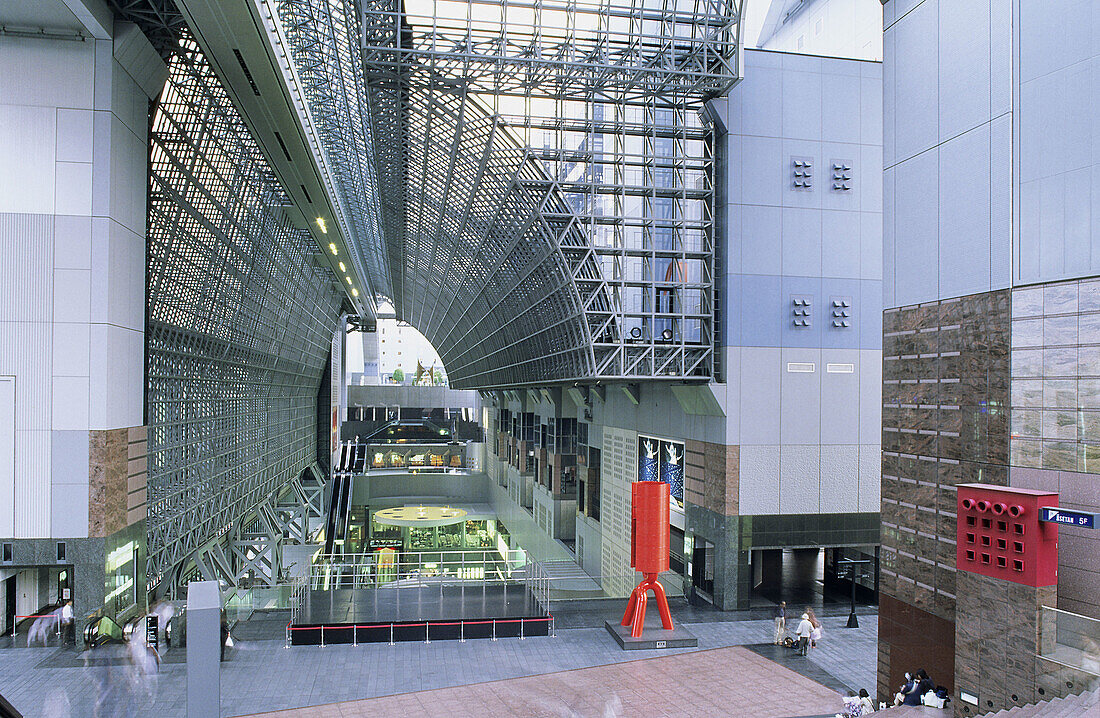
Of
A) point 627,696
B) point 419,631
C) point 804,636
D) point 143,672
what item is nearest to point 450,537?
point 419,631

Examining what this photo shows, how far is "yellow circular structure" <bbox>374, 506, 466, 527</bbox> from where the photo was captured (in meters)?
49.7

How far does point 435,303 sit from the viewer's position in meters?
69.6

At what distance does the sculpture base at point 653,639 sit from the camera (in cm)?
1973

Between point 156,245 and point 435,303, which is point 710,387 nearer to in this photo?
point 156,245

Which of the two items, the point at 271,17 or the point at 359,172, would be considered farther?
the point at 359,172

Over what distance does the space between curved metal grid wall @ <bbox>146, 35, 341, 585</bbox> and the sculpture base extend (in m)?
13.9

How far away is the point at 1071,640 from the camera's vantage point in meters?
11.0

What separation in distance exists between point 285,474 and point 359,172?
25.7 m

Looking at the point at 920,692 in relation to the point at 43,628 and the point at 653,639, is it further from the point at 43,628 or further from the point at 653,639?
the point at 43,628

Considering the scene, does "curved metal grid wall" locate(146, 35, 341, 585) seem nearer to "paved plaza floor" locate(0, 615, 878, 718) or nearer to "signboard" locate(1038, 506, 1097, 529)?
"paved plaza floor" locate(0, 615, 878, 718)

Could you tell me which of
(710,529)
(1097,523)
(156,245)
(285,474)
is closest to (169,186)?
(156,245)

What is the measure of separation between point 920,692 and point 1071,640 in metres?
3.55

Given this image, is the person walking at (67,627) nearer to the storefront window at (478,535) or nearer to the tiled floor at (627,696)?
the tiled floor at (627,696)

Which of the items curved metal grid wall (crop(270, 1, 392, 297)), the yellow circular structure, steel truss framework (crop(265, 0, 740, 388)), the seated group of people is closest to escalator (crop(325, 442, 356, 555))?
the yellow circular structure
